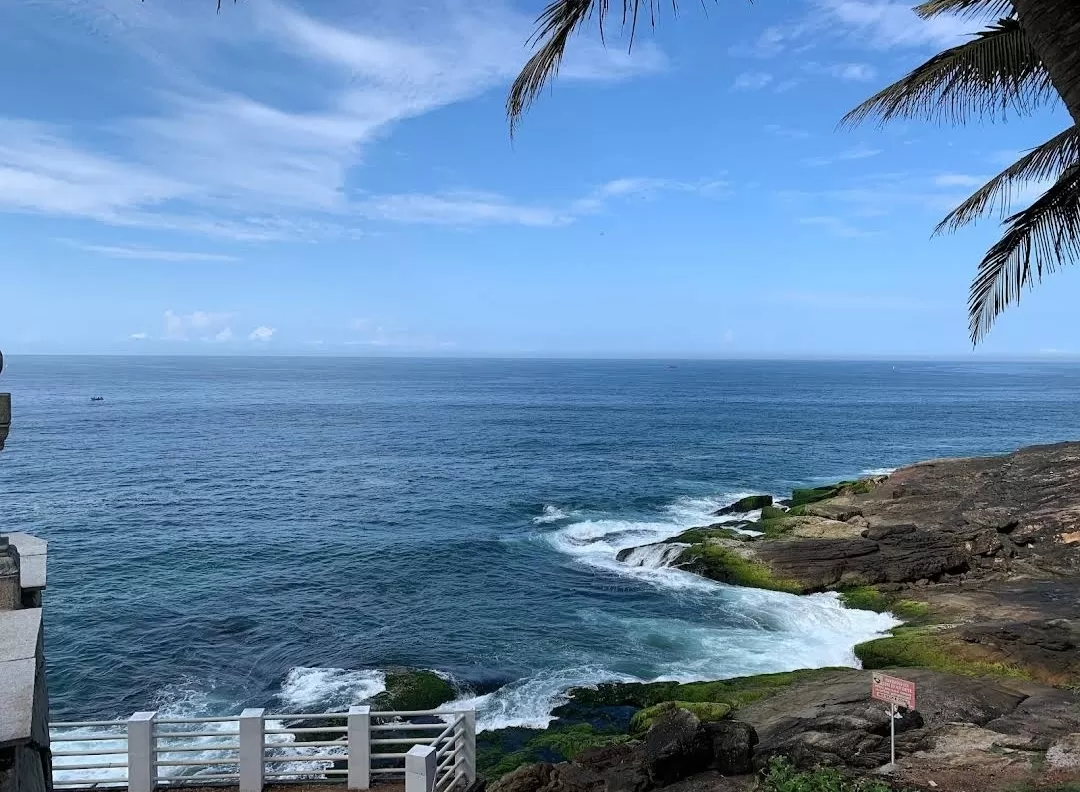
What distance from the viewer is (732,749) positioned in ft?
44.5

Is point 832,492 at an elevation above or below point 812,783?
below

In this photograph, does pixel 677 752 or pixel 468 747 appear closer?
pixel 468 747

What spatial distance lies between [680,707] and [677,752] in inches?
224

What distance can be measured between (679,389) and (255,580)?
143 m

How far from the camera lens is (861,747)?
13.7 m

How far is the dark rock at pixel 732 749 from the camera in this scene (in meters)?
13.4

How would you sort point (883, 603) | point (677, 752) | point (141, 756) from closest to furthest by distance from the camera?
point (141, 756)
point (677, 752)
point (883, 603)

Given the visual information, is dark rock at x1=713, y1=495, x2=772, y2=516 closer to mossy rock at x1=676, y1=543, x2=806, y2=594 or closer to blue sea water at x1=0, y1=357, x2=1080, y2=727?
blue sea water at x1=0, y1=357, x2=1080, y2=727

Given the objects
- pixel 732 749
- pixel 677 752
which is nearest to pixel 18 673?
pixel 677 752

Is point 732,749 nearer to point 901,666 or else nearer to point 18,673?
point 901,666

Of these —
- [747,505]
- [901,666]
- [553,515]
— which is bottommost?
[553,515]

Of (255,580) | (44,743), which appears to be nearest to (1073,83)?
(44,743)

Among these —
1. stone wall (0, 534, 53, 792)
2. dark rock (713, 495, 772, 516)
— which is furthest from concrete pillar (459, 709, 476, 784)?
dark rock (713, 495, 772, 516)

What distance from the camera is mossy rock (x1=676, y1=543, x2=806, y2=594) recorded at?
99.2 ft
